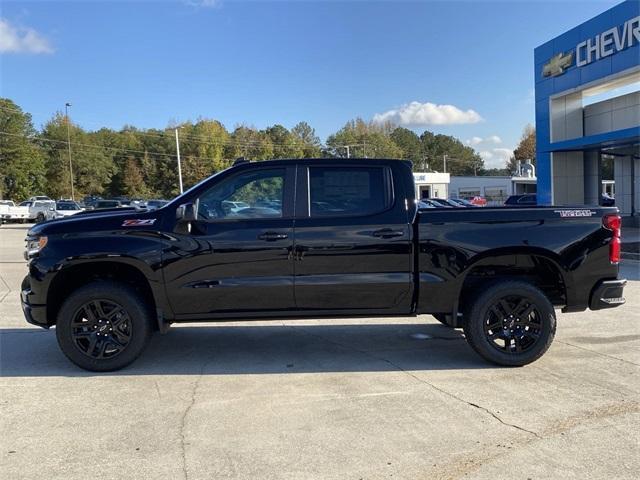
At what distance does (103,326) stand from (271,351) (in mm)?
1796

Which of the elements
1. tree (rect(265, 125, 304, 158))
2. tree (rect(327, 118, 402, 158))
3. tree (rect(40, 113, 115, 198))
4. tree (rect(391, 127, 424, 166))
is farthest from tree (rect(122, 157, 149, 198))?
tree (rect(391, 127, 424, 166))

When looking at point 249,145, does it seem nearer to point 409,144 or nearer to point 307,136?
point 307,136

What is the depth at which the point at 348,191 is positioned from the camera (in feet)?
17.8

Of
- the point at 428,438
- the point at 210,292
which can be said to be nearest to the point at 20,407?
the point at 210,292

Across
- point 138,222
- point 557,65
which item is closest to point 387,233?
point 138,222

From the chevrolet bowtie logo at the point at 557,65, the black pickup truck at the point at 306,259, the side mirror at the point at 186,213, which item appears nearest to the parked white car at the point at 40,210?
the chevrolet bowtie logo at the point at 557,65

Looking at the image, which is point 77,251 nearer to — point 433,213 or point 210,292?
point 210,292

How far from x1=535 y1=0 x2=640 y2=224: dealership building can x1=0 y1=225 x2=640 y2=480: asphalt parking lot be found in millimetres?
17658

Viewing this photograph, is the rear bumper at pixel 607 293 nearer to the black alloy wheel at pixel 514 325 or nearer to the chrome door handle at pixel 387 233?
the black alloy wheel at pixel 514 325

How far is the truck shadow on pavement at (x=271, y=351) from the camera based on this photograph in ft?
18.0

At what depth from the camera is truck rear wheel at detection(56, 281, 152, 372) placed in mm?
5211

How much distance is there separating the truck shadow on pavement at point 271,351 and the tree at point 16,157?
65.0 meters

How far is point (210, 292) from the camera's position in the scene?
5.19m

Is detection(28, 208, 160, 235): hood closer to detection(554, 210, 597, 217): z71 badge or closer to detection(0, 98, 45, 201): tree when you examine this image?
detection(554, 210, 597, 217): z71 badge
